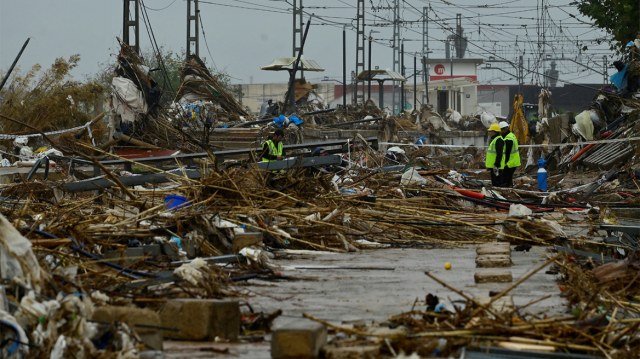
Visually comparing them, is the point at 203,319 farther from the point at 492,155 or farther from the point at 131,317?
the point at 492,155

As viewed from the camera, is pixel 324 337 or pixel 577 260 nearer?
pixel 324 337

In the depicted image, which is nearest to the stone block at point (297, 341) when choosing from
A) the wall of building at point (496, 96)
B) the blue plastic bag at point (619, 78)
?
the blue plastic bag at point (619, 78)

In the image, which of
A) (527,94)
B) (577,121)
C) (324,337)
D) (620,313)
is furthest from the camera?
(527,94)

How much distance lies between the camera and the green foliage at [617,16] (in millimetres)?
24812

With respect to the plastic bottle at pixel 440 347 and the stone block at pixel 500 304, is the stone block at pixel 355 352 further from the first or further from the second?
the stone block at pixel 500 304

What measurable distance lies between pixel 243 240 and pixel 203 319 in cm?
277

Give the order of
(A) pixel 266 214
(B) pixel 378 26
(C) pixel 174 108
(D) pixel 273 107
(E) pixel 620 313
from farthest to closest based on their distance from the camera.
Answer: (B) pixel 378 26
(D) pixel 273 107
(C) pixel 174 108
(A) pixel 266 214
(E) pixel 620 313

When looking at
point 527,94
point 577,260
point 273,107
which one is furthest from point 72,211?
point 527,94

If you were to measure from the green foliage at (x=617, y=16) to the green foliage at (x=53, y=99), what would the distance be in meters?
19.1

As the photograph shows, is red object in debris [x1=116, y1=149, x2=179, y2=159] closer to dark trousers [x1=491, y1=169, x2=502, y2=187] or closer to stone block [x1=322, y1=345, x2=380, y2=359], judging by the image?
dark trousers [x1=491, y1=169, x2=502, y2=187]

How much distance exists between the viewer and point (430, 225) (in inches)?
329

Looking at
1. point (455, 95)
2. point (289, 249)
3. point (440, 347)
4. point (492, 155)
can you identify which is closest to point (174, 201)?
point (289, 249)

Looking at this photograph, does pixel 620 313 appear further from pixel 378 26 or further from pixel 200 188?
pixel 378 26

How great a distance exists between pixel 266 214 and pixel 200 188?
32.2 inches
